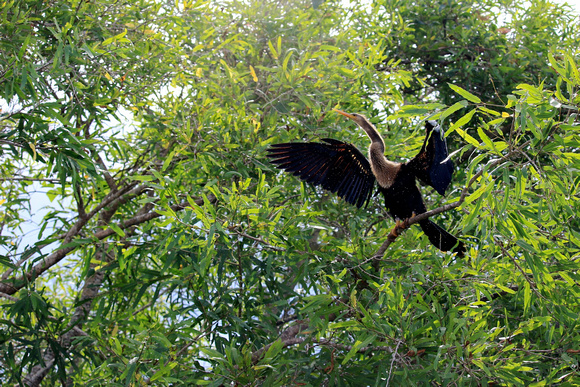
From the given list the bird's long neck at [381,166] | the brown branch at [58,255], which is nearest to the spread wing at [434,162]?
the bird's long neck at [381,166]

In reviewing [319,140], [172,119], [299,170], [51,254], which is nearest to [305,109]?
[319,140]

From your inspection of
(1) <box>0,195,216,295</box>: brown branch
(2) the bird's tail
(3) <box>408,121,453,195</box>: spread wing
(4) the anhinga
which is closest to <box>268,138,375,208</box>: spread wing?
(4) the anhinga

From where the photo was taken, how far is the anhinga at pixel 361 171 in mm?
2777

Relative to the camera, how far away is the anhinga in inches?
109

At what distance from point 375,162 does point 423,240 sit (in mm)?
524

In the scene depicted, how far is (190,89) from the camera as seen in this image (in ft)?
12.6

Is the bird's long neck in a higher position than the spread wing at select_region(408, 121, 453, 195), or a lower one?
higher

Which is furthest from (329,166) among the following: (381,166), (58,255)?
(58,255)

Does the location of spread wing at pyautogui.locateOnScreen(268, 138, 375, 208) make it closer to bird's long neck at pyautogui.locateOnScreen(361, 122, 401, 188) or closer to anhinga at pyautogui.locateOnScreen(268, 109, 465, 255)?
anhinga at pyautogui.locateOnScreen(268, 109, 465, 255)

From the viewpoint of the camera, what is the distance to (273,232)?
2402 millimetres

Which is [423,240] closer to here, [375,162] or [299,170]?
[375,162]

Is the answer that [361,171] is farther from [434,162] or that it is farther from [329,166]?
[434,162]

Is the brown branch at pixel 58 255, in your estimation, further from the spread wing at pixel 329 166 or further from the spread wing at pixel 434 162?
the spread wing at pixel 434 162

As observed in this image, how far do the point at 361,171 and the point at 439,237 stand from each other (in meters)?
0.62
